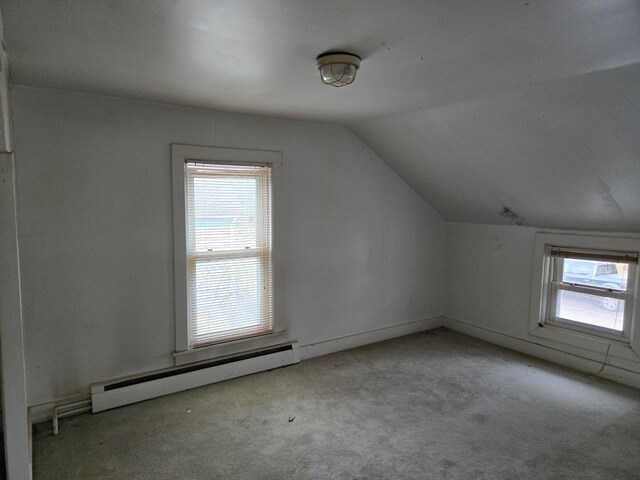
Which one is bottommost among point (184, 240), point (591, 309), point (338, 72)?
point (591, 309)

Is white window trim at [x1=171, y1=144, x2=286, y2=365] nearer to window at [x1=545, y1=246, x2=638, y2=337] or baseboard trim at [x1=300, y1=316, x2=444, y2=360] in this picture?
baseboard trim at [x1=300, y1=316, x2=444, y2=360]

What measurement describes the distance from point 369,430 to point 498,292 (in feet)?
8.08

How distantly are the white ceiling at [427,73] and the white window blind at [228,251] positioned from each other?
61 centimetres

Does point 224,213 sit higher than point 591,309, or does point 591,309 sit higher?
point 224,213

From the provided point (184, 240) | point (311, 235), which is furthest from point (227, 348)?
point (311, 235)

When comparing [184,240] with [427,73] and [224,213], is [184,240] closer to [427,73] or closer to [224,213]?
[224,213]

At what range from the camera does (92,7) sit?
1594 mm

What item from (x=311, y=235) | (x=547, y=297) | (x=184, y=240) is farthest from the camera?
(x=547, y=297)

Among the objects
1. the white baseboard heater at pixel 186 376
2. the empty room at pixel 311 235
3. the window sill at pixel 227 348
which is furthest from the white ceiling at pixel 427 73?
the white baseboard heater at pixel 186 376

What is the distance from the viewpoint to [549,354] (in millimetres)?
3984

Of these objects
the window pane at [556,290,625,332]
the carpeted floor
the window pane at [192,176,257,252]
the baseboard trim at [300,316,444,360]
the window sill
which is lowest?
the carpeted floor

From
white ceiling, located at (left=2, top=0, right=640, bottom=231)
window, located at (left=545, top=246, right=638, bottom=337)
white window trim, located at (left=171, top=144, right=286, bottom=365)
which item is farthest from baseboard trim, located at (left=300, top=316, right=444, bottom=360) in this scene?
white ceiling, located at (left=2, top=0, right=640, bottom=231)

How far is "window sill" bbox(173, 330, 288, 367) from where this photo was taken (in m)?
3.33

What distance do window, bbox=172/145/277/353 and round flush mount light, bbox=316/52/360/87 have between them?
4.89 ft
